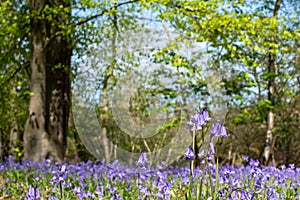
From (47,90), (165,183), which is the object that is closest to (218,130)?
(165,183)

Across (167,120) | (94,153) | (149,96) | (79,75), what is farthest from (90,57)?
(94,153)

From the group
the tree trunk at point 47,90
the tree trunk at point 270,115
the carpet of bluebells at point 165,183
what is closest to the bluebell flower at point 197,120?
the carpet of bluebells at point 165,183

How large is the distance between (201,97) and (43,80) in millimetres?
3561

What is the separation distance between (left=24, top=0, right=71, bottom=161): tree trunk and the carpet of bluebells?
136 centimetres

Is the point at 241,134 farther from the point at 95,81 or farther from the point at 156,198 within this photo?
the point at 156,198

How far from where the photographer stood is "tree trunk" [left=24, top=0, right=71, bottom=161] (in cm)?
908

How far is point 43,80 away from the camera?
30.5 feet

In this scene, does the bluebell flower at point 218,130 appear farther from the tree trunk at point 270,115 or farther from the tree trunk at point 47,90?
the tree trunk at point 270,115

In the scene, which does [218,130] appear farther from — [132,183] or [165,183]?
[132,183]

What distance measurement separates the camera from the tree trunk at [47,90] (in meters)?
9.08

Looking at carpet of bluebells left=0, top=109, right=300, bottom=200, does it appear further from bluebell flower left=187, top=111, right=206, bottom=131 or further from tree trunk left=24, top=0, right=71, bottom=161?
tree trunk left=24, top=0, right=71, bottom=161

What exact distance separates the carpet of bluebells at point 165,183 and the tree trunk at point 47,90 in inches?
53.7

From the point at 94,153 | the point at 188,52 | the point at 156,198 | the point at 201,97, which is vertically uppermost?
the point at 188,52

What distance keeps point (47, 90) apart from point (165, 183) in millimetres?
6426
